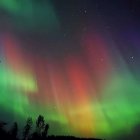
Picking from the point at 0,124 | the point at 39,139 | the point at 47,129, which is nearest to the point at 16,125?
Result: the point at 47,129

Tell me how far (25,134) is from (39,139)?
6708 centimetres

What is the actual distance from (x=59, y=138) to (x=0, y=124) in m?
30.8

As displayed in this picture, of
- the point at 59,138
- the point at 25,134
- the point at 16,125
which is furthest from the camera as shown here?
the point at 25,134

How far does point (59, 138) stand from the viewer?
234 ft

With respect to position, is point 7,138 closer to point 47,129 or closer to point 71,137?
point 71,137

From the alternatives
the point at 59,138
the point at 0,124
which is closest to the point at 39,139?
the point at 59,138

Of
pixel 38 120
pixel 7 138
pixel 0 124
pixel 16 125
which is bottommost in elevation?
pixel 0 124

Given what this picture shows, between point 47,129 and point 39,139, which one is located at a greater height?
point 47,129

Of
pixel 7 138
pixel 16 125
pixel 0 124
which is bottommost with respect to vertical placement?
pixel 0 124

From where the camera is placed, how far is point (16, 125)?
402 ft

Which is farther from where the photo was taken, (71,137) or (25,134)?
(25,134)

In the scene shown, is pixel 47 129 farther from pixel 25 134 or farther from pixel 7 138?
pixel 7 138

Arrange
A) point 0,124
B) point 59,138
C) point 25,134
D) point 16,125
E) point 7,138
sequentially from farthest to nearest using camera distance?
point 25,134
point 16,125
point 59,138
point 7,138
point 0,124

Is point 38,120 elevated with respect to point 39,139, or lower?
elevated
